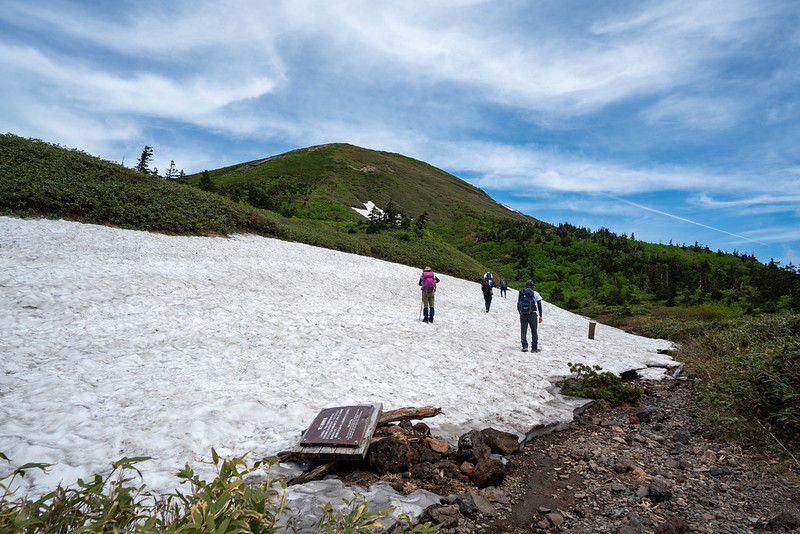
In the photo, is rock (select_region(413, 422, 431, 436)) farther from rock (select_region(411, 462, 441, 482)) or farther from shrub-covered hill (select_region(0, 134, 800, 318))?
shrub-covered hill (select_region(0, 134, 800, 318))

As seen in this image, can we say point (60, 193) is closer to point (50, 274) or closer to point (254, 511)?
point (50, 274)

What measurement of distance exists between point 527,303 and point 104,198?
67.5 ft

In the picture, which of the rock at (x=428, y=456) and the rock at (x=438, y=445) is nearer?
the rock at (x=428, y=456)

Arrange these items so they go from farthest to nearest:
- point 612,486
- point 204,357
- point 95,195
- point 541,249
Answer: point 541,249, point 95,195, point 204,357, point 612,486

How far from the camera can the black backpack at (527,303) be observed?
12312 mm

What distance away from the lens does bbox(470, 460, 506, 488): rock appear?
16.5 feet

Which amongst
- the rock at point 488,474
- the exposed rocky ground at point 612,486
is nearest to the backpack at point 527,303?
the exposed rocky ground at point 612,486

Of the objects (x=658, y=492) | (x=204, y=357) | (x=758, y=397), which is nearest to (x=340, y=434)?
(x=658, y=492)

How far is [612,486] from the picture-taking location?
496cm

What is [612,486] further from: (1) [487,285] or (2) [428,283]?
(1) [487,285]

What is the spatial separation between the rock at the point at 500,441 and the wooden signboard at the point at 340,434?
1.81 m

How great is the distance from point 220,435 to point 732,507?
660cm

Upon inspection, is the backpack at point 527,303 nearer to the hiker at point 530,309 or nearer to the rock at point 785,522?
the hiker at point 530,309

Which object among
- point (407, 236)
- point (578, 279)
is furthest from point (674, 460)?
point (578, 279)
